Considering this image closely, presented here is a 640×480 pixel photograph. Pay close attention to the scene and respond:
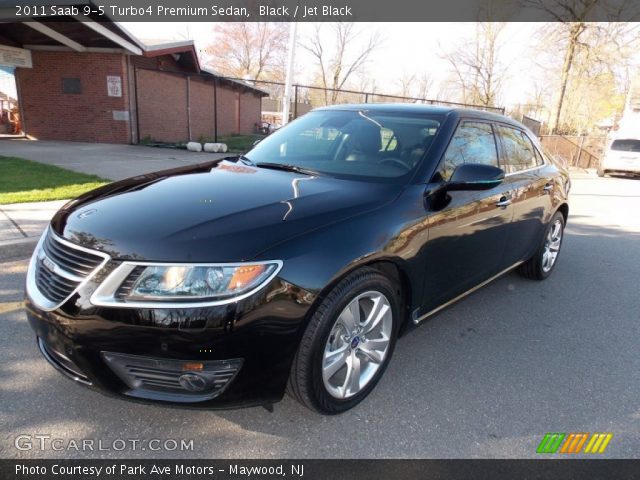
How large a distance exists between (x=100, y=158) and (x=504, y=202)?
35.3 ft

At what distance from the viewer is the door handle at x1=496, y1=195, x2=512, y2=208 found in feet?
11.4

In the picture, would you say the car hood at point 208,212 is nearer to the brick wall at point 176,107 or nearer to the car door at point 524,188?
the car door at point 524,188

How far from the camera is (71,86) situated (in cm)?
1587

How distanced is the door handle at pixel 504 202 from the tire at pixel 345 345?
1338 millimetres

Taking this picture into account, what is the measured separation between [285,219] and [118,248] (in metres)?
0.77

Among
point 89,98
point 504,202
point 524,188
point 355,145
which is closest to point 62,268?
point 355,145

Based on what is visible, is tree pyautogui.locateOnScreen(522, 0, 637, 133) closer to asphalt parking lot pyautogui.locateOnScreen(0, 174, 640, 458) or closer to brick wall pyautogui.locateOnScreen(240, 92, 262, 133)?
brick wall pyautogui.locateOnScreen(240, 92, 262, 133)

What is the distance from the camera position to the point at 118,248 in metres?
2.01

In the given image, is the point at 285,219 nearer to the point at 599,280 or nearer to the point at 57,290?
the point at 57,290

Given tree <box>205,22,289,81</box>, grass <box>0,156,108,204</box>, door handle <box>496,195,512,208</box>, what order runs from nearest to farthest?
door handle <box>496,195,512,208</box> → grass <box>0,156,108,204</box> → tree <box>205,22,289,81</box>

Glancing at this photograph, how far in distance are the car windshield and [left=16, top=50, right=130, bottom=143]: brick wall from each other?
1409 cm

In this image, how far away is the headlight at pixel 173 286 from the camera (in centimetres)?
192

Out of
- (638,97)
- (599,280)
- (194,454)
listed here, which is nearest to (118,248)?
(194,454)

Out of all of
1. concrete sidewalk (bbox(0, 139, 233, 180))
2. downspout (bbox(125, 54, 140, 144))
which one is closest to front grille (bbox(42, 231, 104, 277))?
concrete sidewalk (bbox(0, 139, 233, 180))
